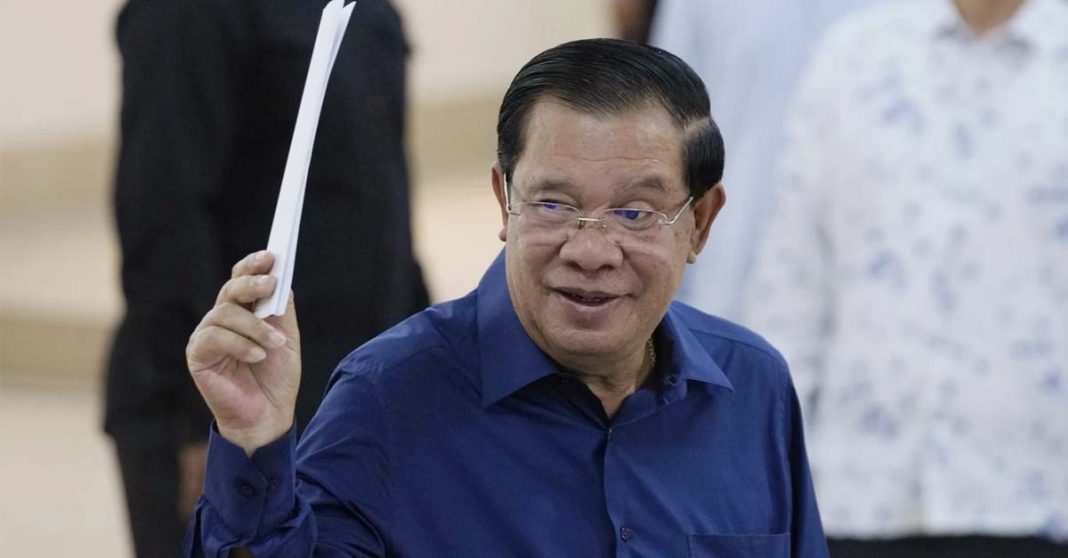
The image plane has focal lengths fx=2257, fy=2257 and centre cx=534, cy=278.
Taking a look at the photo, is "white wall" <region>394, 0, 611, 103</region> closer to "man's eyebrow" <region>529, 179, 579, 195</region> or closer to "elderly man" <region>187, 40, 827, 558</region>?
"elderly man" <region>187, 40, 827, 558</region>

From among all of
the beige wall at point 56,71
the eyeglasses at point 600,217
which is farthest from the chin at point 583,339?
the beige wall at point 56,71

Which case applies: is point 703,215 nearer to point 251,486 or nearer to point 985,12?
point 251,486

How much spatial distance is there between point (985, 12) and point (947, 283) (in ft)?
1.47

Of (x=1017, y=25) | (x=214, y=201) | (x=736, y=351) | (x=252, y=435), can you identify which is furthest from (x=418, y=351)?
(x=1017, y=25)

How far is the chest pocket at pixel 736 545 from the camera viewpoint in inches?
92.9

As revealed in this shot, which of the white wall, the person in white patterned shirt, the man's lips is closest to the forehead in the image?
the man's lips

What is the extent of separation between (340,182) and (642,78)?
123 centimetres

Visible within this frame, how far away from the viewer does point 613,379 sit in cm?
241

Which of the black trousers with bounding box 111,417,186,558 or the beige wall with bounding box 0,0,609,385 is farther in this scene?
the beige wall with bounding box 0,0,609,385

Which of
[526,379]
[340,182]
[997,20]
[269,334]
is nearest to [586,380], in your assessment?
[526,379]

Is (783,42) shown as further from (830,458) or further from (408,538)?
(408,538)

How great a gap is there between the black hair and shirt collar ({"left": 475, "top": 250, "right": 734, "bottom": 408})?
0.46ft

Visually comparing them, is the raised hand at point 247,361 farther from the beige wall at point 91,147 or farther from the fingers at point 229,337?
the beige wall at point 91,147

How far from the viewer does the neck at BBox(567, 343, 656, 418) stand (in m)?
2.39
